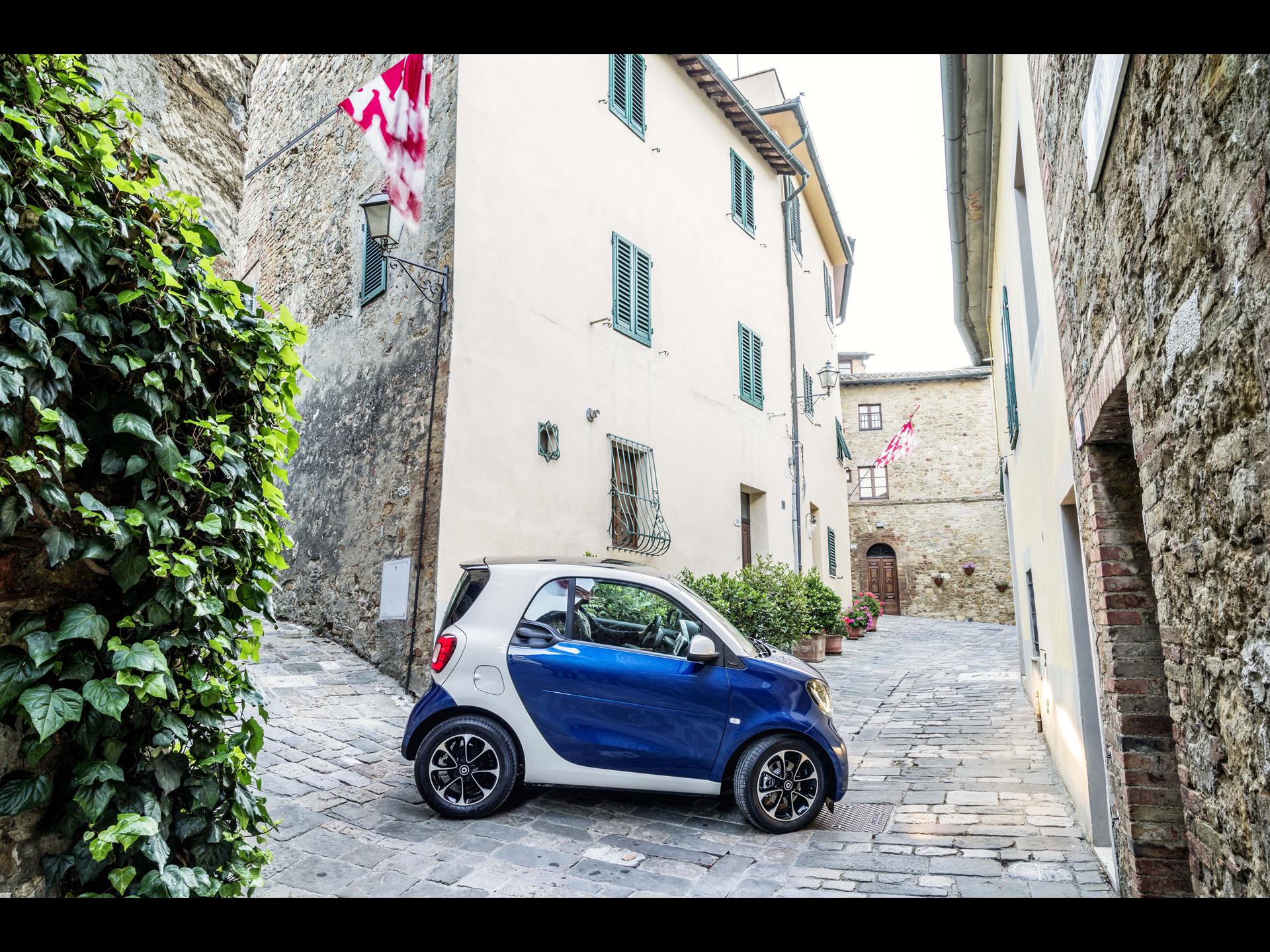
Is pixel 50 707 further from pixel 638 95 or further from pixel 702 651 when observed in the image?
pixel 638 95

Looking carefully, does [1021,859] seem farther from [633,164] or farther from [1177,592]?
[633,164]

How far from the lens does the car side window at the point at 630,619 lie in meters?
5.36

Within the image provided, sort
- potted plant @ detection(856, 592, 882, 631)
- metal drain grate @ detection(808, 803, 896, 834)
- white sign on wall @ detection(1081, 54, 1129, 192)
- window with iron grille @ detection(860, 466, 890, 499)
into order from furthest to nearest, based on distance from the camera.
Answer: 1. window with iron grille @ detection(860, 466, 890, 499)
2. potted plant @ detection(856, 592, 882, 631)
3. metal drain grate @ detection(808, 803, 896, 834)
4. white sign on wall @ detection(1081, 54, 1129, 192)

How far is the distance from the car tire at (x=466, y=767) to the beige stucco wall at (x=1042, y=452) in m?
3.39

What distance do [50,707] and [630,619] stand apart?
12.1 feet

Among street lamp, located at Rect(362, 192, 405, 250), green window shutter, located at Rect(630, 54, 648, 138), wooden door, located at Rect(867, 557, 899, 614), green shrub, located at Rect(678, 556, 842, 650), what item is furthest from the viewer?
wooden door, located at Rect(867, 557, 899, 614)

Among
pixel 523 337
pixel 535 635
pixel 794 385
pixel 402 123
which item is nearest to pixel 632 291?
pixel 523 337

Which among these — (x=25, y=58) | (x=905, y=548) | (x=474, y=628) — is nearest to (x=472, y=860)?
(x=474, y=628)

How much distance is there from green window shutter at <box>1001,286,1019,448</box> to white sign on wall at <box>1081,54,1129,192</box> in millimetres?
4927

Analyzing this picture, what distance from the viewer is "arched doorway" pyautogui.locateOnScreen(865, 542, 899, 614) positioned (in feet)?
86.6

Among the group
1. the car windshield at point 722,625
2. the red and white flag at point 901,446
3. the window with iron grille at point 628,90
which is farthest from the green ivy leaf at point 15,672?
the red and white flag at point 901,446

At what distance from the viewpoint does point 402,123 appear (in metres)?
8.72

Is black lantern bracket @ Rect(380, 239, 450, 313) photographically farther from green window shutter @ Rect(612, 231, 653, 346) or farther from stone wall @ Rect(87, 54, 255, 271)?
stone wall @ Rect(87, 54, 255, 271)

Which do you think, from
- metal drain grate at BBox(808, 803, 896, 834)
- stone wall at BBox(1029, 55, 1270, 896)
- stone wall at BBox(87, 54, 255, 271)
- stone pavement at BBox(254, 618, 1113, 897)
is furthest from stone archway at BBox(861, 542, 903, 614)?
stone wall at BBox(87, 54, 255, 271)
